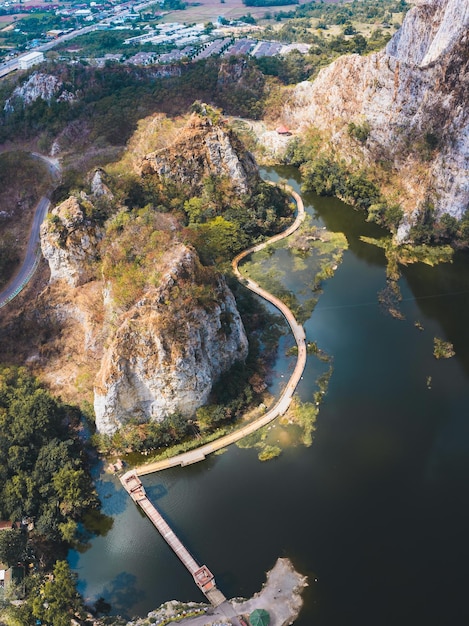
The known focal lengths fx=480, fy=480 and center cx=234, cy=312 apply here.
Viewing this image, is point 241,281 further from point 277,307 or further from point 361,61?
point 361,61

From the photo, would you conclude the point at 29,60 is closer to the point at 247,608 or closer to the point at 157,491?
the point at 157,491

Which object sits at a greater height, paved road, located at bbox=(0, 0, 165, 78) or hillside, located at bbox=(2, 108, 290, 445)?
paved road, located at bbox=(0, 0, 165, 78)

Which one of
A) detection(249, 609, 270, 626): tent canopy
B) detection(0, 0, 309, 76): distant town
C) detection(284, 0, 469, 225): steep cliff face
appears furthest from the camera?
detection(0, 0, 309, 76): distant town

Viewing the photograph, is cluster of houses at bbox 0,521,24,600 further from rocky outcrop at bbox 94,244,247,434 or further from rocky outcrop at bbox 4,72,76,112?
rocky outcrop at bbox 4,72,76,112

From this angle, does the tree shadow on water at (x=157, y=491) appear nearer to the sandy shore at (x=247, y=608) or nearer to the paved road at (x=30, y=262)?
the sandy shore at (x=247, y=608)

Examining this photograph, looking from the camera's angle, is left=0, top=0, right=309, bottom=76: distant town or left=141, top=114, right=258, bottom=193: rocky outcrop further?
left=0, top=0, right=309, bottom=76: distant town

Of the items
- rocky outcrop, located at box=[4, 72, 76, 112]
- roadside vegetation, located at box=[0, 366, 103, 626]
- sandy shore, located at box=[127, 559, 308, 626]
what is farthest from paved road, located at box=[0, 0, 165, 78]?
sandy shore, located at box=[127, 559, 308, 626]

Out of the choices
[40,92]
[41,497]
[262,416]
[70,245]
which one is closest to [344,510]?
[262,416]

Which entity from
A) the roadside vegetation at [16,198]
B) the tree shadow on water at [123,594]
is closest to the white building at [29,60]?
the roadside vegetation at [16,198]
